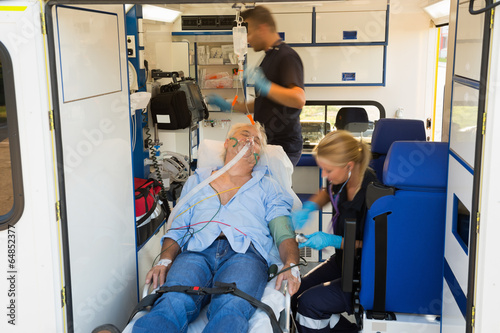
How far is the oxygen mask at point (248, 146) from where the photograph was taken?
344cm

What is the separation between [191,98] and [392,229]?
137 inches

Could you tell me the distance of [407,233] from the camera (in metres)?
2.66

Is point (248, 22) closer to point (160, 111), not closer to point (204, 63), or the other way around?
point (160, 111)

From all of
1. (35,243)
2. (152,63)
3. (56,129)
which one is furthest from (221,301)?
(152,63)

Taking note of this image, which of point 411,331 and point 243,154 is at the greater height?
point 243,154

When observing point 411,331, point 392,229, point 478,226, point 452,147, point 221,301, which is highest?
point 452,147

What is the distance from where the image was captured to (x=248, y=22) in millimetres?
3756

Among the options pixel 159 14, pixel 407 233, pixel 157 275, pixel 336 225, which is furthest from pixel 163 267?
pixel 159 14

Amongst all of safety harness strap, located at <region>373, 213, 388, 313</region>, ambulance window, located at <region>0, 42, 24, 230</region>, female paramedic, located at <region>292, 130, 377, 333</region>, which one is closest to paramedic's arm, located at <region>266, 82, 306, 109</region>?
female paramedic, located at <region>292, 130, 377, 333</region>

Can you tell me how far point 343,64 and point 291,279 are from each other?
161 inches

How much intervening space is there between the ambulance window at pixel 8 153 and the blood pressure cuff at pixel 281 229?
1459mm

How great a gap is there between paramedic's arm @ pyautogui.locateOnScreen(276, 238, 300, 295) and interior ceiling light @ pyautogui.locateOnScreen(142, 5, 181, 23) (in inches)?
125

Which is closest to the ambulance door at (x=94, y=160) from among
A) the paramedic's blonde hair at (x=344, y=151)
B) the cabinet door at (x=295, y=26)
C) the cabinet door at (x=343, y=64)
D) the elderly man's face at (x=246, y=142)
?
the elderly man's face at (x=246, y=142)

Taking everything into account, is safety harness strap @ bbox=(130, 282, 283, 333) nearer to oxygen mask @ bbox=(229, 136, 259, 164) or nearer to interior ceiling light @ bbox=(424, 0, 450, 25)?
oxygen mask @ bbox=(229, 136, 259, 164)
